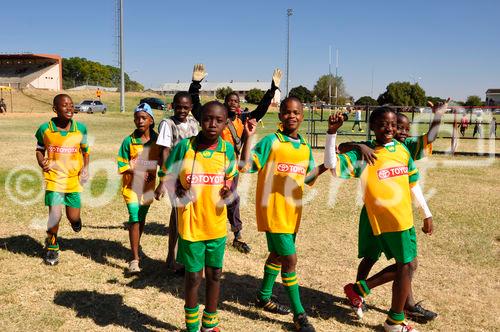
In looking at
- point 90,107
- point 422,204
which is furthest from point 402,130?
point 90,107

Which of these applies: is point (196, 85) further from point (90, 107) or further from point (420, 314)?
point (90, 107)

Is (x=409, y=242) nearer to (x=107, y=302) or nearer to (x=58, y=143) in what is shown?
(x=107, y=302)

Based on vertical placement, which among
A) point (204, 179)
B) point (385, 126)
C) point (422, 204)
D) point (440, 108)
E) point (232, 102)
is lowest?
point (422, 204)

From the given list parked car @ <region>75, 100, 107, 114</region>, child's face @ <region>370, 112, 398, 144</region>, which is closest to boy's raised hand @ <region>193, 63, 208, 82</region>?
child's face @ <region>370, 112, 398, 144</region>

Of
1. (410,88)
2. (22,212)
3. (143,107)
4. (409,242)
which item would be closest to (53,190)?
(143,107)

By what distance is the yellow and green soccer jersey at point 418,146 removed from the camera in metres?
4.11

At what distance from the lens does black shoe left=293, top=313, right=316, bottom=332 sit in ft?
12.3

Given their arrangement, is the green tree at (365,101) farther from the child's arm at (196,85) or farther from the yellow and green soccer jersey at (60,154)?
the yellow and green soccer jersey at (60,154)

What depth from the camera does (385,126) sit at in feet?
12.1

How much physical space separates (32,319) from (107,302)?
26.1 inches

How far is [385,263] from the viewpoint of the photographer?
5.59 meters

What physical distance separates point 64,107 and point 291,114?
2905 mm

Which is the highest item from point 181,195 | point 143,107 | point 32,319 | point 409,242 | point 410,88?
point 410,88

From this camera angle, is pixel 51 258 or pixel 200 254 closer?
pixel 200 254
